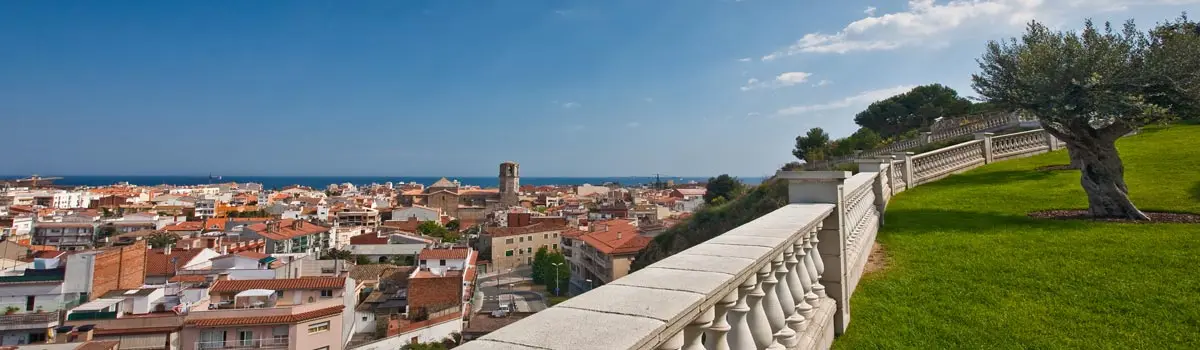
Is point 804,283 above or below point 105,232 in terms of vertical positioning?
above

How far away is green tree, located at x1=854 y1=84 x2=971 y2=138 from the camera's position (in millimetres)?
42594

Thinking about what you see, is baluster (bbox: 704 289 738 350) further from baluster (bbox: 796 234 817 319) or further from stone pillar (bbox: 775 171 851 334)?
stone pillar (bbox: 775 171 851 334)

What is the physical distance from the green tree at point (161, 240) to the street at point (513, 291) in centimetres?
2939

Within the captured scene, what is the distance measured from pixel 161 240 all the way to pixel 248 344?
40.5 m

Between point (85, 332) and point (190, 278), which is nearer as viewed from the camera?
point (85, 332)

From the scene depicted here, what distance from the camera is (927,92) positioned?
4512 cm

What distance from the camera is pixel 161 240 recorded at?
49.8 m

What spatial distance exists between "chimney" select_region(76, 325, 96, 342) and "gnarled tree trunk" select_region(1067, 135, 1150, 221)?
3090 cm

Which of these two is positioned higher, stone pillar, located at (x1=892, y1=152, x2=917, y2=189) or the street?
stone pillar, located at (x1=892, y1=152, x2=917, y2=189)

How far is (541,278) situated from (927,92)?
121 feet

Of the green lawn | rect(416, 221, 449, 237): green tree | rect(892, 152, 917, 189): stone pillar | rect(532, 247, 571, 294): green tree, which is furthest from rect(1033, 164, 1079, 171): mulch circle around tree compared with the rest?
rect(416, 221, 449, 237): green tree

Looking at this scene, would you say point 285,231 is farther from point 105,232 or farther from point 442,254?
point 442,254

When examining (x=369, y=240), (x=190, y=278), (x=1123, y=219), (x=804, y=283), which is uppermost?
(x=804, y=283)

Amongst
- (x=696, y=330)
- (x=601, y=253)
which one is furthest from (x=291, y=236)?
(x=696, y=330)
